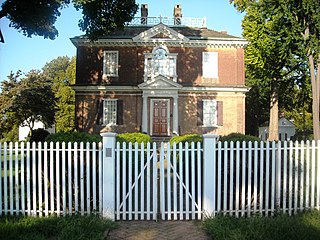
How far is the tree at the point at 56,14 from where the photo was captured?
14.3m

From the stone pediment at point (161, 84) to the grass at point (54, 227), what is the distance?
17317 mm

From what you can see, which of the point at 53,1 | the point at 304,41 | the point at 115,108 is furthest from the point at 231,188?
the point at 115,108

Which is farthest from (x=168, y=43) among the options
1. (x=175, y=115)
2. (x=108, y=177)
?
(x=108, y=177)

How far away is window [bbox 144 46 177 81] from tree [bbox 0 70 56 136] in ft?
31.7

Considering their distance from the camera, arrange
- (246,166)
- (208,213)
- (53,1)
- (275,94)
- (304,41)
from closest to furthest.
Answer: (208,213), (246,166), (304,41), (53,1), (275,94)

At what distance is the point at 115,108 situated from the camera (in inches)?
921

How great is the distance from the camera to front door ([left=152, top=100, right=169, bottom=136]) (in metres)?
23.4

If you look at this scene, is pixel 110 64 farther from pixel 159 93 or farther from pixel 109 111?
pixel 159 93

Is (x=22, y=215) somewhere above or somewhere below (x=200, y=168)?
below

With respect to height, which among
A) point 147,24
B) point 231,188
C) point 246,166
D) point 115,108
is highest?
point 147,24

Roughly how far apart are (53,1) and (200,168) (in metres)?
12.2

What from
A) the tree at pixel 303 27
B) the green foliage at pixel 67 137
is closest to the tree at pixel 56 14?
the tree at pixel 303 27

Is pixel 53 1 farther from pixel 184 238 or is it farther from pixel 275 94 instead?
pixel 275 94

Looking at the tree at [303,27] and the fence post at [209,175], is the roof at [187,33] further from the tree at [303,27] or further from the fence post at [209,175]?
the fence post at [209,175]
